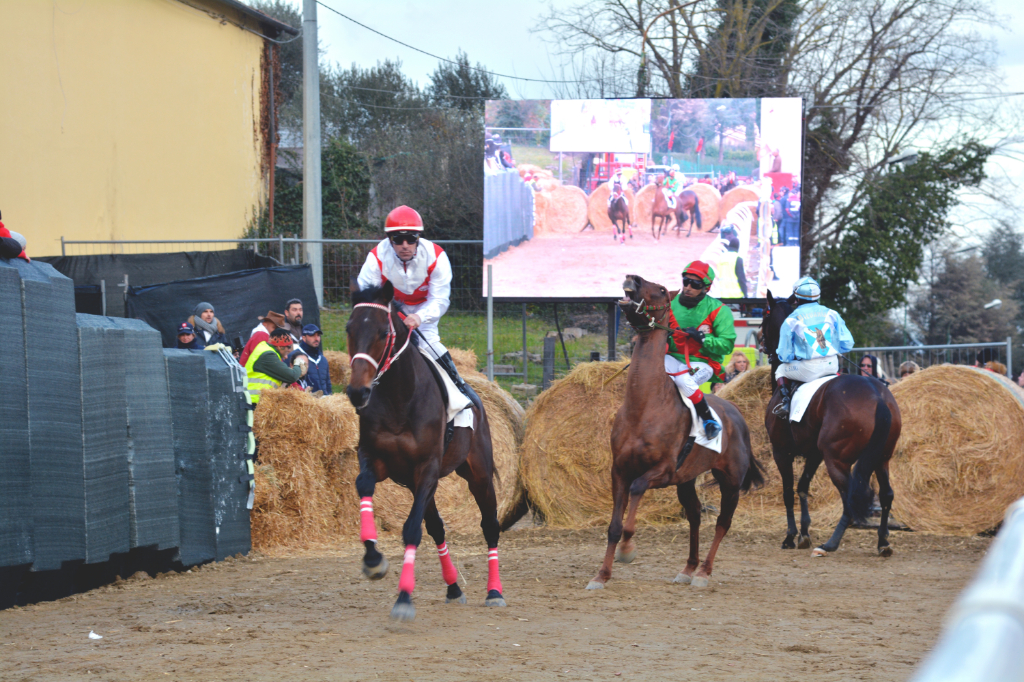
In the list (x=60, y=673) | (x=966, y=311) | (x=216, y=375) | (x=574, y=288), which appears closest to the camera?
(x=60, y=673)

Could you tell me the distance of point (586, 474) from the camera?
1054 cm

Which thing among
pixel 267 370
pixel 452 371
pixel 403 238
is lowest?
pixel 267 370

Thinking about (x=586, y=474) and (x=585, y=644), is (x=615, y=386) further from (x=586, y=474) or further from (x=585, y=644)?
(x=585, y=644)

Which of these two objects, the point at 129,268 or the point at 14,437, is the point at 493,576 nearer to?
the point at 14,437

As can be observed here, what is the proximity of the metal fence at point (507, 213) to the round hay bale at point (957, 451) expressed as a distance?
24.4ft

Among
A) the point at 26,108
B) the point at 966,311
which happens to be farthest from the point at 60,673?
the point at 966,311

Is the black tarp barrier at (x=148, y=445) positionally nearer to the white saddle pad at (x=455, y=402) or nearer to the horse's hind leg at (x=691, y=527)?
the white saddle pad at (x=455, y=402)

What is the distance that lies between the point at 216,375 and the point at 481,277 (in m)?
7.64

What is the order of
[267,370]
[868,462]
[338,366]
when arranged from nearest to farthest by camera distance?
[868,462]
[267,370]
[338,366]

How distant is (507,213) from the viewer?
16406mm

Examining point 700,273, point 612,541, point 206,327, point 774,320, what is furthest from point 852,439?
point 206,327

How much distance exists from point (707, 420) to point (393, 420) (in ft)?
10.2

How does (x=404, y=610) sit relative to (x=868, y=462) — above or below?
below

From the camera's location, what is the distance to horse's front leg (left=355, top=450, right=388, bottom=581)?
571 cm
